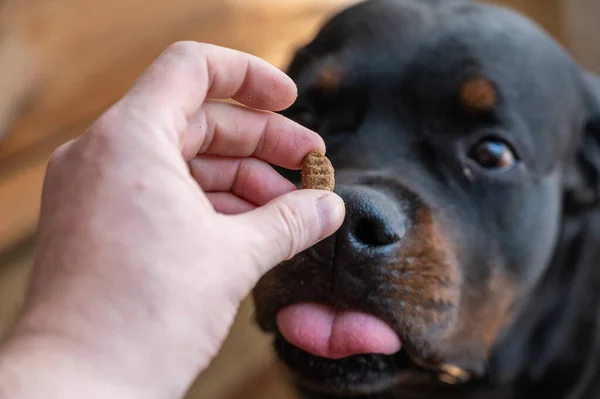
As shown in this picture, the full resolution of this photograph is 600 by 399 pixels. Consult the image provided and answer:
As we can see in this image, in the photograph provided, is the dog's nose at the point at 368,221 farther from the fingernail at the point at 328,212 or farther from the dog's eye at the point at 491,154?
the dog's eye at the point at 491,154

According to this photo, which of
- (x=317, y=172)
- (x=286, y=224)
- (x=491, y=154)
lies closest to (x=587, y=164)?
(x=491, y=154)

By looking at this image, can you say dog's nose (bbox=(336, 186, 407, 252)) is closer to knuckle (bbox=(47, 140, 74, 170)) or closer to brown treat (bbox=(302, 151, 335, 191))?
brown treat (bbox=(302, 151, 335, 191))

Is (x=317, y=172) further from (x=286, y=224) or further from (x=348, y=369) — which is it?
(x=348, y=369)

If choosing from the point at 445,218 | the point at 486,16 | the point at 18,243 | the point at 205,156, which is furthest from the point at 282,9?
the point at 18,243

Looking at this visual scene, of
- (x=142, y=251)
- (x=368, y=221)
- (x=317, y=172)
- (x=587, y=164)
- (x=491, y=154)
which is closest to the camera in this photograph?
(x=142, y=251)

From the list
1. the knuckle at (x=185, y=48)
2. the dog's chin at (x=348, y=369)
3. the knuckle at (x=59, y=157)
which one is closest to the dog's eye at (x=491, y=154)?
the dog's chin at (x=348, y=369)
